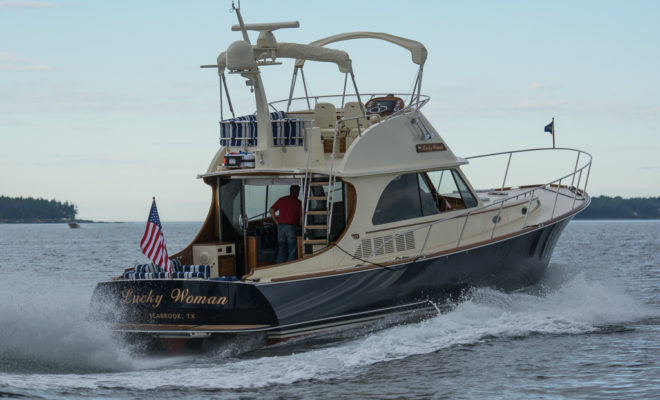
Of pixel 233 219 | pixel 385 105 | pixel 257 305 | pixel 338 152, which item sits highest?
pixel 385 105

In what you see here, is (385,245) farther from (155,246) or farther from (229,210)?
(155,246)

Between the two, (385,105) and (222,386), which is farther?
(385,105)

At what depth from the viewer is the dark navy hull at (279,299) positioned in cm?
1097

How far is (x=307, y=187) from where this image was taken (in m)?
12.1

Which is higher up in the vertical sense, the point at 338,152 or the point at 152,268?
the point at 338,152

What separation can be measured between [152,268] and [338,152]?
328cm

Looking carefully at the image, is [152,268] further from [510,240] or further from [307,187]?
[510,240]

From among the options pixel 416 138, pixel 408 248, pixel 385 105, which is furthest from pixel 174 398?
pixel 385 105

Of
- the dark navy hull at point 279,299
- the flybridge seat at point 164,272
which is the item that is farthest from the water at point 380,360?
the flybridge seat at point 164,272

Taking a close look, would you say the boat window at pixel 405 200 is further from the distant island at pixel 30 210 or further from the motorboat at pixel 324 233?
the distant island at pixel 30 210

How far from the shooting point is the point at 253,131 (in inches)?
502

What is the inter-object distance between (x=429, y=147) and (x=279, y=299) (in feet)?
12.5

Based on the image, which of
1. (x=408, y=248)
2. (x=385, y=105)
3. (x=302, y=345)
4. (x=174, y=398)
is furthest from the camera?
(x=385, y=105)

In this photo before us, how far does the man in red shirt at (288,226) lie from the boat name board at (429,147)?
2.10 m
